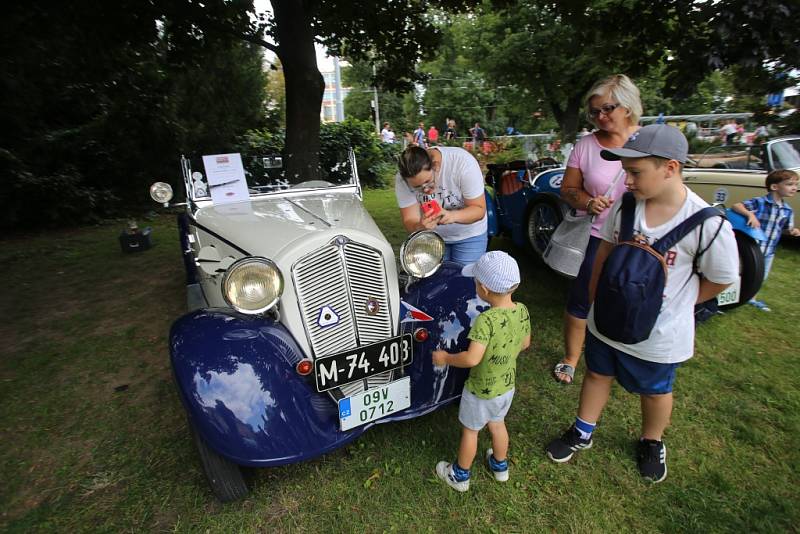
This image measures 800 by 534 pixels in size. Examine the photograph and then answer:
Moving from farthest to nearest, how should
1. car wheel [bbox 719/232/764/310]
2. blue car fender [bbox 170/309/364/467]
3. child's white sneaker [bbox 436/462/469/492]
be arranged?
car wheel [bbox 719/232/764/310], child's white sneaker [bbox 436/462/469/492], blue car fender [bbox 170/309/364/467]

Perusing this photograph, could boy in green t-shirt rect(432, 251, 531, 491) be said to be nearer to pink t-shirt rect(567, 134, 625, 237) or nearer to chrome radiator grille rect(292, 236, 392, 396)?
chrome radiator grille rect(292, 236, 392, 396)

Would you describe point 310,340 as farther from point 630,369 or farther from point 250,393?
point 630,369

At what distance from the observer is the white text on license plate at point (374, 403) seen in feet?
6.32

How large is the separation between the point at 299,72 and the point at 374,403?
513 centimetres

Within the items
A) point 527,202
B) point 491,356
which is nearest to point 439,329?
point 491,356

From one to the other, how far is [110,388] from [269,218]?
1.75 metres

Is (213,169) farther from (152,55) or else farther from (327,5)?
(152,55)

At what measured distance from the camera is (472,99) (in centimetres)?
3356

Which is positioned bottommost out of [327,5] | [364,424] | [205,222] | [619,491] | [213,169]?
[619,491]

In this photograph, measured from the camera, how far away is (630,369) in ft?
6.40

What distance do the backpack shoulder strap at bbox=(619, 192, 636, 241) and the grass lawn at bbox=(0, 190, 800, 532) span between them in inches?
48.3

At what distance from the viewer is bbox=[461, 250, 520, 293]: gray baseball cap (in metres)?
1.79

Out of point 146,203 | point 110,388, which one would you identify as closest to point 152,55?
point 146,203

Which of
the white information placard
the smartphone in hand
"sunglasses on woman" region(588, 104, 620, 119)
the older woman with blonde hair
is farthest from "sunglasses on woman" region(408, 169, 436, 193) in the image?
the white information placard
